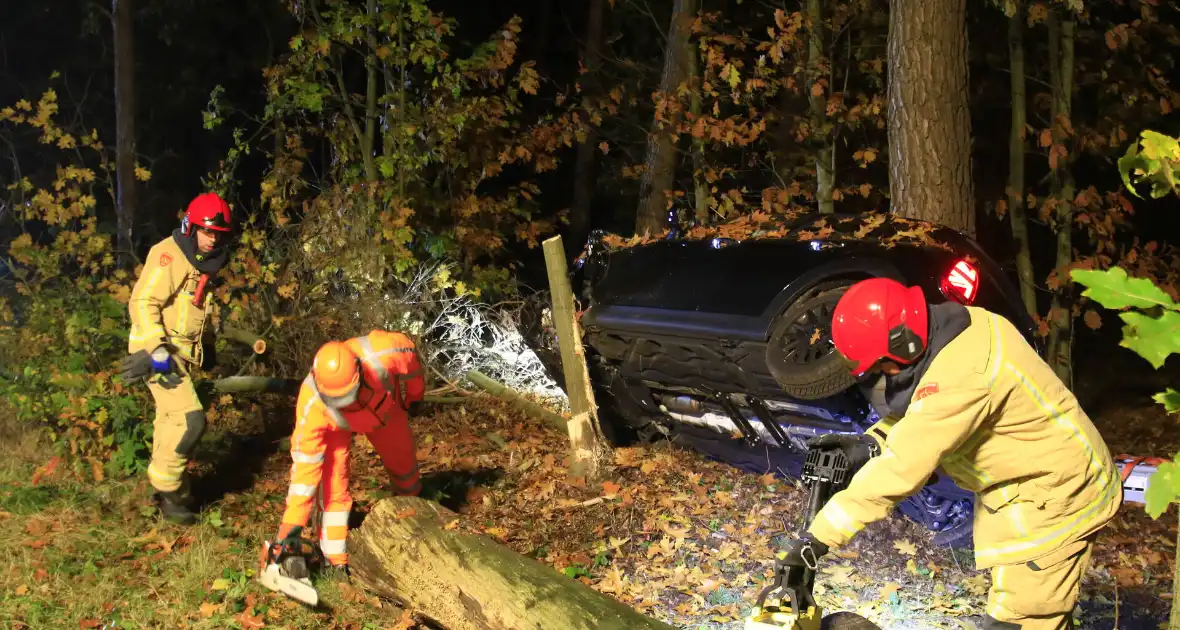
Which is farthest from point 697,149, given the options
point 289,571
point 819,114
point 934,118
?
point 289,571

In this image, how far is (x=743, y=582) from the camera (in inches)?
190

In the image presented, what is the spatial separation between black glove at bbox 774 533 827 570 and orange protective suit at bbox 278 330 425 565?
2683 millimetres

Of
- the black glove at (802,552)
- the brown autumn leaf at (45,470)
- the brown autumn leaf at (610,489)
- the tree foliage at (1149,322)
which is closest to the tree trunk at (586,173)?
the brown autumn leaf at (610,489)

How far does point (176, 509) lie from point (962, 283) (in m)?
4.73

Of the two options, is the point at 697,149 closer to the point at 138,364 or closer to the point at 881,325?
the point at 138,364

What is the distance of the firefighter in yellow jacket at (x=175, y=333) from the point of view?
18.4 ft

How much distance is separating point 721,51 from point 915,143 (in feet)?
10.1

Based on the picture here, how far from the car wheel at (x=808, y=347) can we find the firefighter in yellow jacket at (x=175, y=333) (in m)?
3.38

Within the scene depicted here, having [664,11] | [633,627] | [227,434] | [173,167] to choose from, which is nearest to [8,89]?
[173,167]

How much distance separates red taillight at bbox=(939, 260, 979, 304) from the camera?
4.66 meters

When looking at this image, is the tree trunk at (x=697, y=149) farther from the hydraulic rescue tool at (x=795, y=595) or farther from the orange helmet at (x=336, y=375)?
the hydraulic rescue tool at (x=795, y=595)

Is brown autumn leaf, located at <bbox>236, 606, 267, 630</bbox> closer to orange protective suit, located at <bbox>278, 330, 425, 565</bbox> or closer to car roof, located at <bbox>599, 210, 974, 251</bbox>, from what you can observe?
orange protective suit, located at <bbox>278, 330, 425, 565</bbox>

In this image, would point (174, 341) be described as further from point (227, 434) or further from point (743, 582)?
point (743, 582)

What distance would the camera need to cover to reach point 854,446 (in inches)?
133
